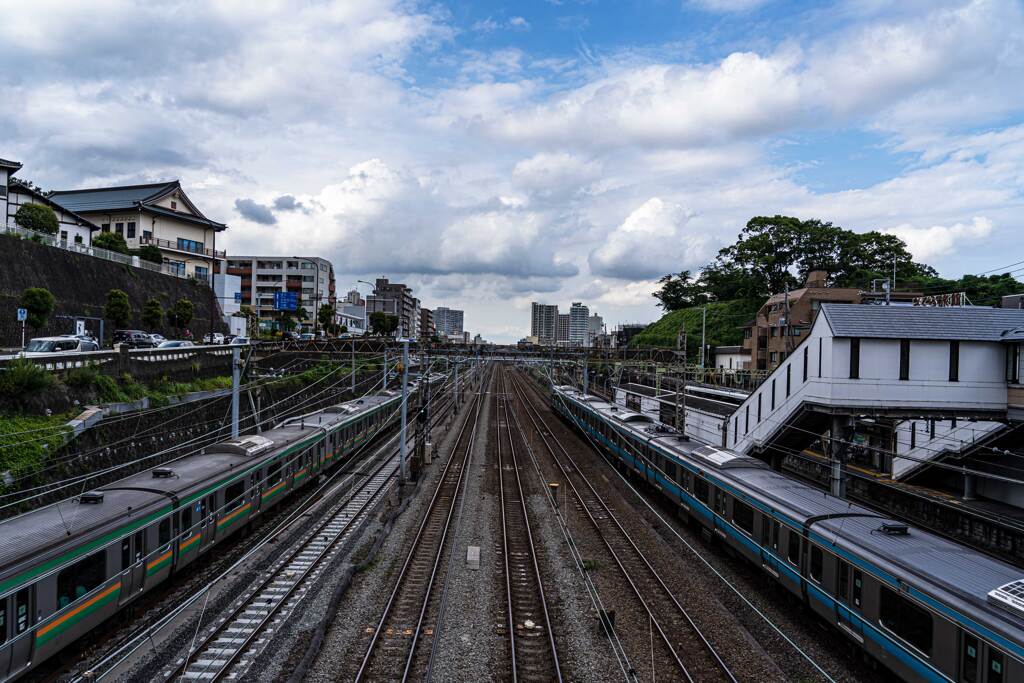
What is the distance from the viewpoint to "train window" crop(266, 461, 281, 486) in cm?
1923

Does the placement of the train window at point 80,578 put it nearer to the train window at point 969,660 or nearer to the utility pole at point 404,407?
the utility pole at point 404,407

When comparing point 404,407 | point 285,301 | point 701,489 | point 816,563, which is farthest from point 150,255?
point 816,563

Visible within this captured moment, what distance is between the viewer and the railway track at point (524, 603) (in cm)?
1151

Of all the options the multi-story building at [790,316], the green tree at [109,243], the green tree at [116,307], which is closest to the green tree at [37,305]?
the green tree at [116,307]

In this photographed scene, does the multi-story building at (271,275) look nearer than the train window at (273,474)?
No

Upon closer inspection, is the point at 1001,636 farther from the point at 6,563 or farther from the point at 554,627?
the point at 6,563

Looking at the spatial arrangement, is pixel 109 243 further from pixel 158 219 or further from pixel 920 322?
pixel 920 322

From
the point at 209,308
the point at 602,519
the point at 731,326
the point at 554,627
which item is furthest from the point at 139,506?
the point at 731,326

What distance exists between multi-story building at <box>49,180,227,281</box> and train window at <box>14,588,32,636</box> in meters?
48.7

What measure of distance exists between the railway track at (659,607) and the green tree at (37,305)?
86.7ft

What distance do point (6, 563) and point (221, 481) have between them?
6484 mm

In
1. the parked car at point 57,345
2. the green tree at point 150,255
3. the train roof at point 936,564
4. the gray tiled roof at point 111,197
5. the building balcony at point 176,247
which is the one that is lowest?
the train roof at point 936,564

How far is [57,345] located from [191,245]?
→ 1405 inches

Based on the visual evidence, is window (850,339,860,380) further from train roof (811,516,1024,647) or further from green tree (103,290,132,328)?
Result: green tree (103,290,132,328)
